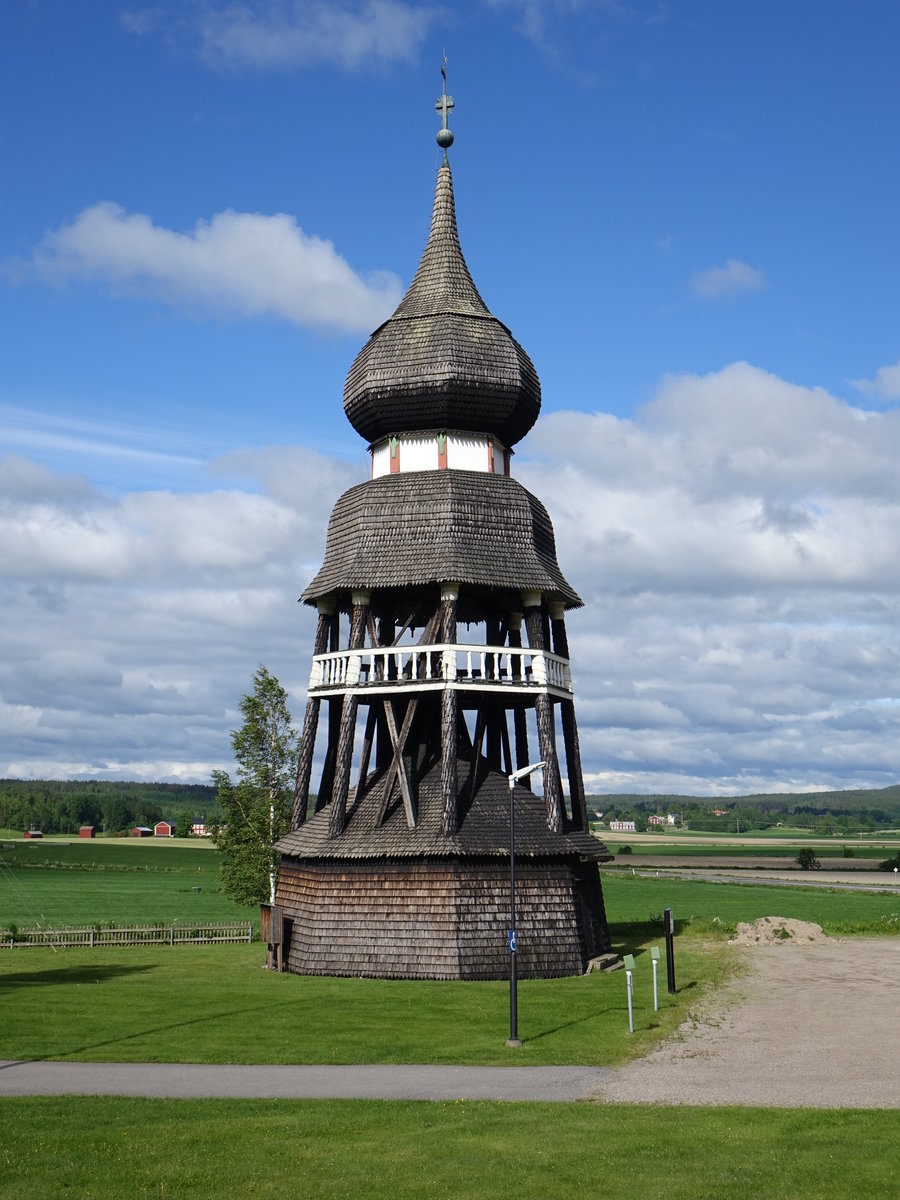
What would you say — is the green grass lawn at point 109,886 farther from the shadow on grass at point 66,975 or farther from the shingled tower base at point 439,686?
the shingled tower base at point 439,686

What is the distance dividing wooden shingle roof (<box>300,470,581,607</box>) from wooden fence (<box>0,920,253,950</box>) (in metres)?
14.5

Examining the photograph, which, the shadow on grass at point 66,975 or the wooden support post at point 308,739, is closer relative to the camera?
the shadow on grass at point 66,975

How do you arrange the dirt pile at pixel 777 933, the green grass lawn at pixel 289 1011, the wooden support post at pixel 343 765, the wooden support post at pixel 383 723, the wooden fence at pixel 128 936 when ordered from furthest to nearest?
the dirt pile at pixel 777 933
the wooden fence at pixel 128 936
the wooden support post at pixel 383 723
the wooden support post at pixel 343 765
the green grass lawn at pixel 289 1011

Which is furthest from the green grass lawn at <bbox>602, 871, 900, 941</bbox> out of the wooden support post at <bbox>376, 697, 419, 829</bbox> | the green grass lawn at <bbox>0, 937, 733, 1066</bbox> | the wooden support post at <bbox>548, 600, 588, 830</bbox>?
the green grass lawn at <bbox>0, 937, 733, 1066</bbox>

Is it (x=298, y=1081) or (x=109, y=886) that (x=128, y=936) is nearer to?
(x=298, y=1081)

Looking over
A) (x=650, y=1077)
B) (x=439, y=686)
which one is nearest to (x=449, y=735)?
(x=439, y=686)

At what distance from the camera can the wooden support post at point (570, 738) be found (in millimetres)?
36688

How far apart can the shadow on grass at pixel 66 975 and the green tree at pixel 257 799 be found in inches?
527

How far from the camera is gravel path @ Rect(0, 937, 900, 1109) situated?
18.0m

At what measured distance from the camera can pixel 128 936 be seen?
137 feet

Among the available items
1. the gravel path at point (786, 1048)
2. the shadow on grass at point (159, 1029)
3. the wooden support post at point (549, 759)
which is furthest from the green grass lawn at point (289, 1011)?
the wooden support post at point (549, 759)

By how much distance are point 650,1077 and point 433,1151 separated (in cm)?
605

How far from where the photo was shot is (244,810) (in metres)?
49.1

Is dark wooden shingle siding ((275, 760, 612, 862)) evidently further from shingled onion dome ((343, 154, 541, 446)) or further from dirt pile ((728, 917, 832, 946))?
shingled onion dome ((343, 154, 541, 446))
